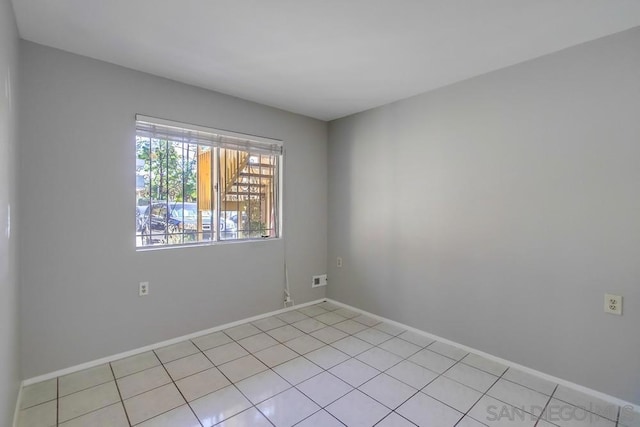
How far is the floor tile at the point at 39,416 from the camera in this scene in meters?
1.64

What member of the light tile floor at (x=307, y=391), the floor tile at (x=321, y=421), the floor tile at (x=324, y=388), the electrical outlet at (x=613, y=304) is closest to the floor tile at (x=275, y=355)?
the light tile floor at (x=307, y=391)

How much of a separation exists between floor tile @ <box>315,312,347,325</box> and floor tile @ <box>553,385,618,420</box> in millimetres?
1812

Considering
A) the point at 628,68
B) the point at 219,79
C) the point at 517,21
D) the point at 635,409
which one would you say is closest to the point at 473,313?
the point at 635,409

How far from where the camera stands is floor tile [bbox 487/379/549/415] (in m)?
1.83

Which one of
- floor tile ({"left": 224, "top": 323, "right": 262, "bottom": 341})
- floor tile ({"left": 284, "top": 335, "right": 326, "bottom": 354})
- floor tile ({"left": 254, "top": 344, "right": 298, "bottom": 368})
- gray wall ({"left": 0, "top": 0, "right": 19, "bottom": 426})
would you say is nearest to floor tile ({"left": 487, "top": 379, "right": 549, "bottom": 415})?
floor tile ({"left": 284, "top": 335, "right": 326, "bottom": 354})

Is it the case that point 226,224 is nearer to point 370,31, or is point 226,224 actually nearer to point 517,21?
point 370,31

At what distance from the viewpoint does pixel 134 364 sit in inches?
89.0

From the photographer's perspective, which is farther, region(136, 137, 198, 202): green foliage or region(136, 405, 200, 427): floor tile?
region(136, 137, 198, 202): green foliage

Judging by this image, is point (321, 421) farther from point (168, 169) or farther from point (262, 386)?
point (168, 169)

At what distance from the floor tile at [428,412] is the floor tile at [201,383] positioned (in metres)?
1.16

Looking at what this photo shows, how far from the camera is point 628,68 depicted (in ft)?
5.95

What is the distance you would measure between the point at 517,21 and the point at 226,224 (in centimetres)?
270

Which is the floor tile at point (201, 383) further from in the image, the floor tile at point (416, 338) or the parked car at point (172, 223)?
the floor tile at point (416, 338)

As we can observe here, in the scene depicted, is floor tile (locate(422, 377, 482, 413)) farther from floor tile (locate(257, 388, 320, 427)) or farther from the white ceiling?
the white ceiling
